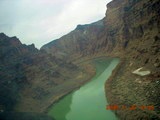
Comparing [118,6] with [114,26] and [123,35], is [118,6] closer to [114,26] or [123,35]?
[114,26]

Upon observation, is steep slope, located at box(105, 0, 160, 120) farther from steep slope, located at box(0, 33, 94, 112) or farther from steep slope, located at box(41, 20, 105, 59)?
steep slope, located at box(41, 20, 105, 59)

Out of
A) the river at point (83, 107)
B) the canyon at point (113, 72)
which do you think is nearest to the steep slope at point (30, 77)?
the canyon at point (113, 72)

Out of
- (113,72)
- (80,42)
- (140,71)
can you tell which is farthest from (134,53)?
(80,42)

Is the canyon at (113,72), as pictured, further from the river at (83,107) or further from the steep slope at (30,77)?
the river at (83,107)

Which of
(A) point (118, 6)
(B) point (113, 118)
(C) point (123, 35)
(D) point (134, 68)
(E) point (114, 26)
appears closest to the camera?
(B) point (113, 118)

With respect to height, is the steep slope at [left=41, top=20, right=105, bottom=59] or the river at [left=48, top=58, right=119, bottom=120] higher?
the steep slope at [left=41, top=20, right=105, bottom=59]

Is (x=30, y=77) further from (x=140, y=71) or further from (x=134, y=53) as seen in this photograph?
(x=140, y=71)

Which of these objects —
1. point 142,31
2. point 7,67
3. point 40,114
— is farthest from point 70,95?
point 142,31

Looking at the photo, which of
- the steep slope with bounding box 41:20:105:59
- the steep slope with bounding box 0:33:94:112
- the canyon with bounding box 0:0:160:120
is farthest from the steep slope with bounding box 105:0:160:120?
the steep slope with bounding box 41:20:105:59

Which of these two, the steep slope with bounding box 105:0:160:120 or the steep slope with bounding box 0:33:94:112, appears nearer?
the steep slope with bounding box 105:0:160:120
